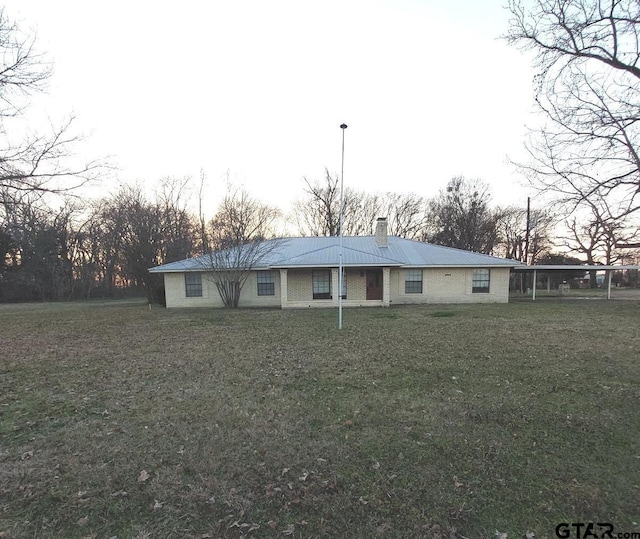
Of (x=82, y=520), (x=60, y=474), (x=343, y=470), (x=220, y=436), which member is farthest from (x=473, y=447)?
(x=60, y=474)

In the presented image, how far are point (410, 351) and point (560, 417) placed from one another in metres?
3.75

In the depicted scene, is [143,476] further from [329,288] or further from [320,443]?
[329,288]

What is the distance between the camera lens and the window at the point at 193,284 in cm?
2038

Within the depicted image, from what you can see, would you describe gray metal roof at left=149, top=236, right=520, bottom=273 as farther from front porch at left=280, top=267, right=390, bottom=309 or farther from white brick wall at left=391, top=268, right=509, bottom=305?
front porch at left=280, top=267, right=390, bottom=309

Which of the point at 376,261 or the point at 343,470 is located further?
the point at 376,261

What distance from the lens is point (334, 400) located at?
4984mm

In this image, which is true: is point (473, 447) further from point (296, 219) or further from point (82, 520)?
point (296, 219)

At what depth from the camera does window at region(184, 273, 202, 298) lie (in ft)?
66.8

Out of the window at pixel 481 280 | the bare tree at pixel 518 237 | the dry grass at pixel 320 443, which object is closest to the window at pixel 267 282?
the window at pixel 481 280

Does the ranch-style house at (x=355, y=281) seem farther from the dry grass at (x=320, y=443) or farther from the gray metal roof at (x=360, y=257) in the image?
the dry grass at (x=320, y=443)

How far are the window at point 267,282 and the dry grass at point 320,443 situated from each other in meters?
12.4

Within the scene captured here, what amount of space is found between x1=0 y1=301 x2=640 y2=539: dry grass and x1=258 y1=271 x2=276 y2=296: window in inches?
489

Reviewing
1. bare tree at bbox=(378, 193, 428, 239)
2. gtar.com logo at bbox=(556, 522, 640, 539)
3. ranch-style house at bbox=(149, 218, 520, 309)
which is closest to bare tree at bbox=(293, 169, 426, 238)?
bare tree at bbox=(378, 193, 428, 239)

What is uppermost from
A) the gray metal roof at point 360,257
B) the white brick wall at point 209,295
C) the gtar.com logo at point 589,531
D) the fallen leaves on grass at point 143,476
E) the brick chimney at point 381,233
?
the brick chimney at point 381,233
